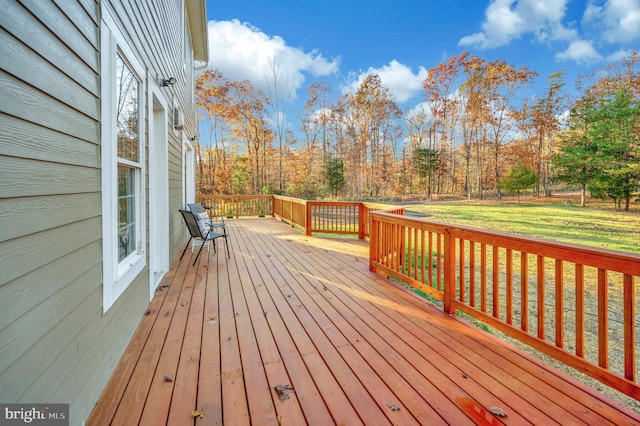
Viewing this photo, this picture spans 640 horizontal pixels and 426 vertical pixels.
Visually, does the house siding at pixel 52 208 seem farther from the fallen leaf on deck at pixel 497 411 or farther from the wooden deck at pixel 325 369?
the fallen leaf on deck at pixel 497 411

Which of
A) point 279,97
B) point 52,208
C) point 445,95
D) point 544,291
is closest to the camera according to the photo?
point 52,208

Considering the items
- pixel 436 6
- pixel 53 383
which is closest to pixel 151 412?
pixel 53 383

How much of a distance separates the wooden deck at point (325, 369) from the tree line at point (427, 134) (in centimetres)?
1504

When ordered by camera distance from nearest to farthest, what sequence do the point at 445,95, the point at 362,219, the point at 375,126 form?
the point at 362,219
the point at 445,95
the point at 375,126

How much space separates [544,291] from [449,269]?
2.77ft

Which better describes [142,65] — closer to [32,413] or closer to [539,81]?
[32,413]

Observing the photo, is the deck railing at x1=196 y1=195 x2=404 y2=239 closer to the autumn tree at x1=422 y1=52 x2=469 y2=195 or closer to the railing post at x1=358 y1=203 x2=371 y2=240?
the railing post at x1=358 y1=203 x2=371 y2=240

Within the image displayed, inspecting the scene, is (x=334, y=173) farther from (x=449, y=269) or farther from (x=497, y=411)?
(x=497, y=411)

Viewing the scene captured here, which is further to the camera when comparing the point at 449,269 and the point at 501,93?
the point at 501,93

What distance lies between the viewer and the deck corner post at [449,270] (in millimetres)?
2604

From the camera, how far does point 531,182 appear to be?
19750mm

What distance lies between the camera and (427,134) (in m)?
23.6

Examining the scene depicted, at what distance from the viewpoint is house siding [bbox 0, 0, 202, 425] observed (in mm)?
916

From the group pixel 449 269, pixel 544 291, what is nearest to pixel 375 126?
pixel 449 269
